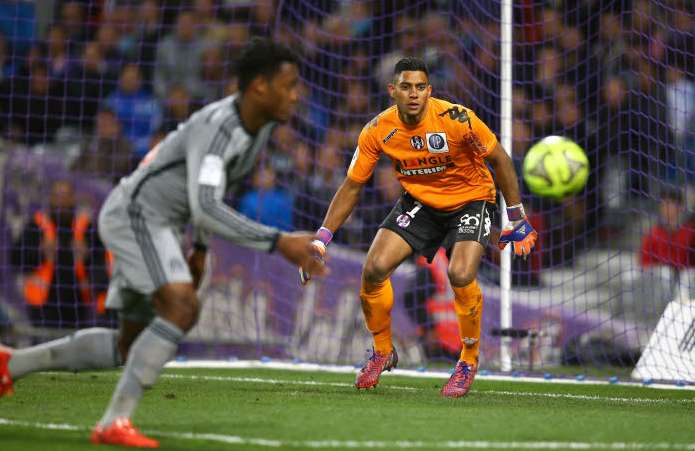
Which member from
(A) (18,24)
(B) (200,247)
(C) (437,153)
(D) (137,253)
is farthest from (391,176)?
(D) (137,253)

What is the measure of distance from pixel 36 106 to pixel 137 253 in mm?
7758

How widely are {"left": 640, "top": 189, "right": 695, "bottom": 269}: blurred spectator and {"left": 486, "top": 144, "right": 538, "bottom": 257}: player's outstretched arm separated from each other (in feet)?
10.9

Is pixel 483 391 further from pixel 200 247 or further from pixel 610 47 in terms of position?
pixel 610 47

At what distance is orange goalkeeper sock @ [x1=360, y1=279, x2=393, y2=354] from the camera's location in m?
8.38

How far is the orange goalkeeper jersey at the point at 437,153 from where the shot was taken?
8.09 m

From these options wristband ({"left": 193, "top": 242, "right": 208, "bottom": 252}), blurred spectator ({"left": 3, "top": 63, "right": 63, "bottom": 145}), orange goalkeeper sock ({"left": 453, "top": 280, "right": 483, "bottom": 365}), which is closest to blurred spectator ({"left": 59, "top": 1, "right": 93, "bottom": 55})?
blurred spectator ({"left": 3, "top": 63, "right": 63, "bottom": 145})

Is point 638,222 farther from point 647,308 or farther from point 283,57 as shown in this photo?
point 283,57

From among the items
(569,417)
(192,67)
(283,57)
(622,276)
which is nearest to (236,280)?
(192,67)

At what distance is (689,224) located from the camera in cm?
1145

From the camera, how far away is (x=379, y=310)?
842 centimetres

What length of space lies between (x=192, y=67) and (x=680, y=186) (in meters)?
5.41

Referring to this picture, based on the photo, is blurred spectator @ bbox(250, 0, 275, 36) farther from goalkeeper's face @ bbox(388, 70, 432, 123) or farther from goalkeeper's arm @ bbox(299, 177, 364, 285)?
goalkeeper's face @ bbox(388, 70, 432, 123)

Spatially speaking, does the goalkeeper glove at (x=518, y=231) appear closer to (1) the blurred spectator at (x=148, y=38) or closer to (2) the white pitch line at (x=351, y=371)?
(2) the white pitch line at (x=351, y=371)

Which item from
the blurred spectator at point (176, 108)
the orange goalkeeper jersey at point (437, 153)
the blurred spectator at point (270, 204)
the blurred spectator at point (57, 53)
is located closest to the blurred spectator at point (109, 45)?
the blurred spectator at point (57, 53)
